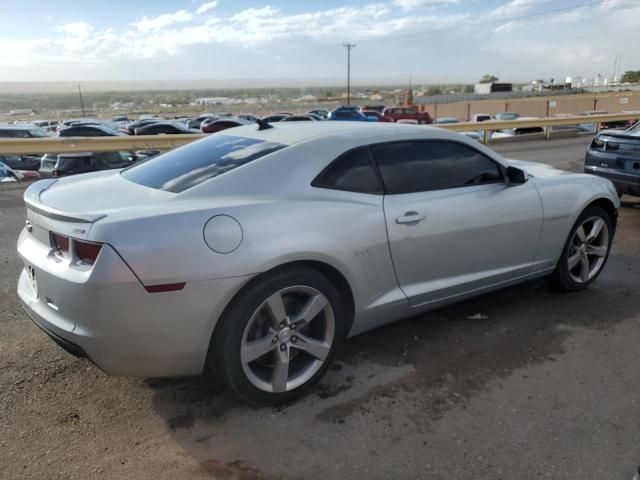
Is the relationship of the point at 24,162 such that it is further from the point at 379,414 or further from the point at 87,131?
the point at 379,414

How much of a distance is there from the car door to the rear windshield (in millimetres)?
802

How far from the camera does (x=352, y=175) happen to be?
3.24 m

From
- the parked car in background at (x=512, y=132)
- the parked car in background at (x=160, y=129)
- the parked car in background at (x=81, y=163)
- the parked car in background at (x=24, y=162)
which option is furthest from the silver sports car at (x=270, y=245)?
the parked car in background at (x=160, y=129)

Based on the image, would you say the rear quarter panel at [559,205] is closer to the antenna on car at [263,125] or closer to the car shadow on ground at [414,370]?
the car shadow on ground at [414,370]

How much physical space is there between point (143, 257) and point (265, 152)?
3.40ft

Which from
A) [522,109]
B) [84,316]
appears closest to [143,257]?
[84,316]

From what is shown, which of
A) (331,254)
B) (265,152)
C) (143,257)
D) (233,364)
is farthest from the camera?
(265,152)

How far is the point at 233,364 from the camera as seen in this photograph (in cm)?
273

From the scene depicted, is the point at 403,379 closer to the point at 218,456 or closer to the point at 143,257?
the point at 218,456

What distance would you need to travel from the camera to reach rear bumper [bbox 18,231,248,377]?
2.44m

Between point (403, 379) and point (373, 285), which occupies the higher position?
point (373, 285)

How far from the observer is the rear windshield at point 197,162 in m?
3.05

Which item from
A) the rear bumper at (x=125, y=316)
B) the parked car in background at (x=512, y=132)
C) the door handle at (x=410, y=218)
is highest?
the door handle at (x=410, y=218)

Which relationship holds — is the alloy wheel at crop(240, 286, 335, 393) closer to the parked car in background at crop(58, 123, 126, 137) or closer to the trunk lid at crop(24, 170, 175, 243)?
the trunk lid at crop(24, 170, 175, 243)
